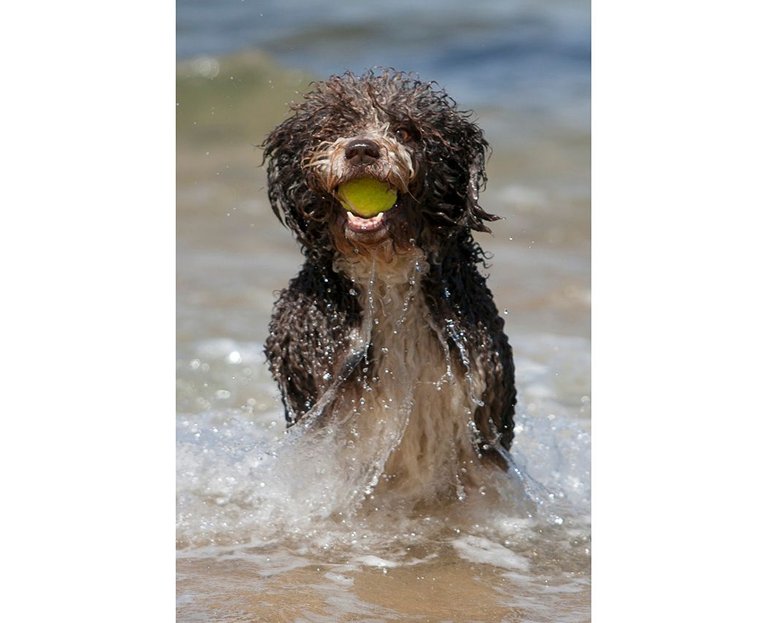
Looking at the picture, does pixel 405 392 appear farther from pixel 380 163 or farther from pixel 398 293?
pixel 380 163

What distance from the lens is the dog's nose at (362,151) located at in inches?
155

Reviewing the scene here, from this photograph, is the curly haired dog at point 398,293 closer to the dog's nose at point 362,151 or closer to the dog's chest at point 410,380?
the dog's chest at point 410,380

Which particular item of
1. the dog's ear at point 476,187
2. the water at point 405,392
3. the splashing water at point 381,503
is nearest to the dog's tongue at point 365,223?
the splashing water at point 381,503

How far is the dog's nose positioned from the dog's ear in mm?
510

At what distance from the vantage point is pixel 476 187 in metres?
4.34

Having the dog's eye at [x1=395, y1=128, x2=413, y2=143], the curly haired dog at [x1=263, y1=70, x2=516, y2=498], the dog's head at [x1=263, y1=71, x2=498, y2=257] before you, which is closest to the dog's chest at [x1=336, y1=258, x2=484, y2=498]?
the curly haired dog at [x1=263, y1=70, x2=516, y2=498]

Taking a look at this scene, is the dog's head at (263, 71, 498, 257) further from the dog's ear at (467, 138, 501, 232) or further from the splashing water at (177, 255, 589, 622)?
the splashing water at (177, 255, 589, 622)

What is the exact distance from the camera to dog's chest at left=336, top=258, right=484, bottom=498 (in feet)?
14.5

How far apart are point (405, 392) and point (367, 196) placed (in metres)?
0.84

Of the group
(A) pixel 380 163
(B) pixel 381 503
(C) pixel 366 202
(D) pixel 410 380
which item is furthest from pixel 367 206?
(B) pixel 381 503
